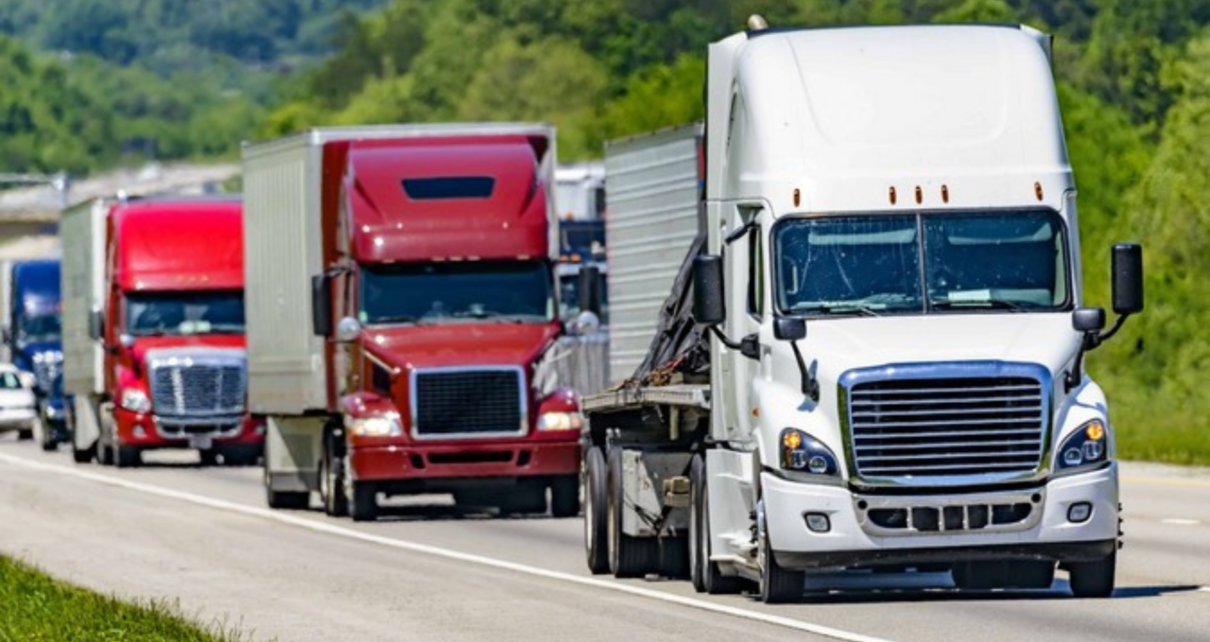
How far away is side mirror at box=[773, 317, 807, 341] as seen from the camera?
62.0 ft

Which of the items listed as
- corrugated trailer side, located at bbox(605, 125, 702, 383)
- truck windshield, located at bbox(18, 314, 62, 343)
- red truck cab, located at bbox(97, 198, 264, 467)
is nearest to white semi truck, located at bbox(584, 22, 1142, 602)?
corrugated trailer side, located at bbox(605, 125, 702, 383)

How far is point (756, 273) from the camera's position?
19.6 m

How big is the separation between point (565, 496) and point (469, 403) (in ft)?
5.32

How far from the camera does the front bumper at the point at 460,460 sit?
99.1 ft

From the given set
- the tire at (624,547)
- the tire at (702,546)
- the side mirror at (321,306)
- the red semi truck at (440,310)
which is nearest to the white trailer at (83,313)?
the side mirror at (321,306)

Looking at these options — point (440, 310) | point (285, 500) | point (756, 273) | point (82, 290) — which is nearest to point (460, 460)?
point (440, 310)

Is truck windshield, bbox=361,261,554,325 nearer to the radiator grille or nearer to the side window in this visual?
the side window

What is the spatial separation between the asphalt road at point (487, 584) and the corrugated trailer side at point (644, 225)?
6.48 feet

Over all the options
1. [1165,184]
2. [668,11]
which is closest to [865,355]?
[1165,184]

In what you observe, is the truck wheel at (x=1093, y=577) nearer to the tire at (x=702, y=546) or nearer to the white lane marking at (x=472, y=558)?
the white lane marking at (x=472, y=558)

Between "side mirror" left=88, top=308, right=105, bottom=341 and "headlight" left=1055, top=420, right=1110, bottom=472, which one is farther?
"side mirror" left=88, top=308, right=105, bottom=341

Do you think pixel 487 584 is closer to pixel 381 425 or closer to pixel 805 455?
pixel 805 455

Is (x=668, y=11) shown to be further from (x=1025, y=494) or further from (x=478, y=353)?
(x=1025, y=494)

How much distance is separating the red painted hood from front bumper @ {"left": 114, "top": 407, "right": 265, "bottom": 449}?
51.8 ft
